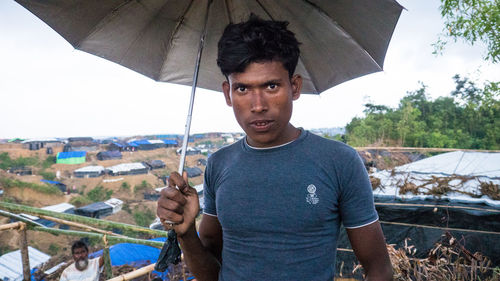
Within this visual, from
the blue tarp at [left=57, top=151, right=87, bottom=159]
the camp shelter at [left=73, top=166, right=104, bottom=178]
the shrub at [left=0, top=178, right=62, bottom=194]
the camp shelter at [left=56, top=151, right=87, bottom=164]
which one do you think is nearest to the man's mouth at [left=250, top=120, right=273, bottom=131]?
the shrub at [left=0, top=178, right=62, bottom=194]

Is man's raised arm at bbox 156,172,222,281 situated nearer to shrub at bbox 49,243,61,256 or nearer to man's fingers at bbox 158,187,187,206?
man's fingers at bbox 158,187,187,206

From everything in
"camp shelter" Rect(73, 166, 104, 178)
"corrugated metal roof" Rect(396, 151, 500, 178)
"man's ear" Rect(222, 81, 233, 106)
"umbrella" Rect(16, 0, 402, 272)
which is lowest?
"camp shelter" Rect(73, 166, 104, 178)

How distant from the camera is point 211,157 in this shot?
141 centimetres

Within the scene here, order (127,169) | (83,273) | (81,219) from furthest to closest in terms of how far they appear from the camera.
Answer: (127,169) < (83,273) < (81,219)

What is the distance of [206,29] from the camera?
1656 mm

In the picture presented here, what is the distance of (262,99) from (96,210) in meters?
44.6

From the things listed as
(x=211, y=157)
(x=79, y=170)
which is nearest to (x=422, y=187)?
(x=211, y=157)

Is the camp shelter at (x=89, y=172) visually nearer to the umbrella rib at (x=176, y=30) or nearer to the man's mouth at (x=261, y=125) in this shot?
the umbrella rib at (x=176, y=30)

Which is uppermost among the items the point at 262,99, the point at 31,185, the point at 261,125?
the point at 262,99

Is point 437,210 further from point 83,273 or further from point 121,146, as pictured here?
point 121,146

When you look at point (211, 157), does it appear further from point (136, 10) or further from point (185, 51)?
point (136, 10)

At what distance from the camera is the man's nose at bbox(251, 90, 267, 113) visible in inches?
46.5

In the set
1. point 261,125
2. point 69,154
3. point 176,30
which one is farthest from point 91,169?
point 261,125

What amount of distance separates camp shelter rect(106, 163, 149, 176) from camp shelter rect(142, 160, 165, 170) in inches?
43.9
